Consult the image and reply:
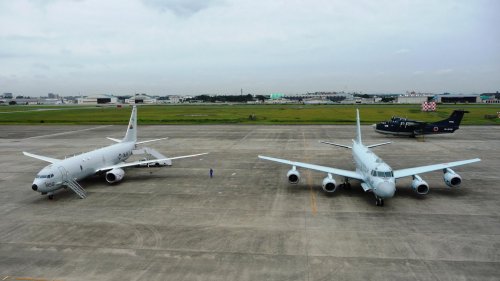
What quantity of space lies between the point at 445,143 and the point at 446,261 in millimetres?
45510

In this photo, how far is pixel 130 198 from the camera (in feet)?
91.8

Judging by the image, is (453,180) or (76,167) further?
(76,167)

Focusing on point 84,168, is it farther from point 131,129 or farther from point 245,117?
point 245,117

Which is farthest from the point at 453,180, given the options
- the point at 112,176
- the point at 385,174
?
the point at 112,176

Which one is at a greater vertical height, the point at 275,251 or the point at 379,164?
the point at 379,164

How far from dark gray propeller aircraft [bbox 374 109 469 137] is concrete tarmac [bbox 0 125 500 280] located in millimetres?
22293

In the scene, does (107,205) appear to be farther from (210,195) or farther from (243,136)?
(243,136)

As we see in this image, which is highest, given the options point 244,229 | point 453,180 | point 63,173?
point 63,173

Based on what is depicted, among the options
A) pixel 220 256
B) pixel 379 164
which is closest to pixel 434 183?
A: pixel 379 164

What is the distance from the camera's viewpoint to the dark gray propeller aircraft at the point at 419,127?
58725 millimetres

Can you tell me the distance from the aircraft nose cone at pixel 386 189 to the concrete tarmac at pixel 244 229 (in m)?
1.32

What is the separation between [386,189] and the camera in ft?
75.6

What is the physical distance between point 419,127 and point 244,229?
5077 cm

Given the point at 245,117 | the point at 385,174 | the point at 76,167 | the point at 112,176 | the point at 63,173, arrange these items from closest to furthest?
the point at 385,174 < the point at 63,173 < the point at 76,167 < the point at 112,176 < the point at 245,117
